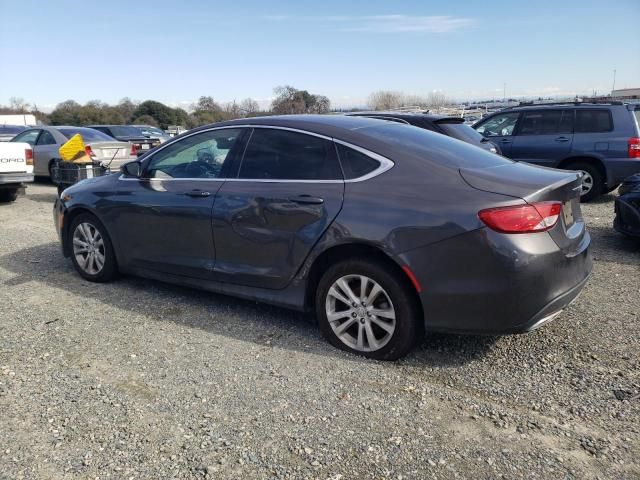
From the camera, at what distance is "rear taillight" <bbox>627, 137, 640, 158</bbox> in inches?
356

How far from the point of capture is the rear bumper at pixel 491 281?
3146 mm

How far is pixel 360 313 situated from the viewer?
3633 mm

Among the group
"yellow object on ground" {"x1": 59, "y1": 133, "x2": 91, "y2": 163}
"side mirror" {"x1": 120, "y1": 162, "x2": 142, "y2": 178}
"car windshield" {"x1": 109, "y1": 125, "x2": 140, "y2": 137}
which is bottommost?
"side mirror" {"x1": 120, "y1": 162, "x2": 142, "y2": 178}

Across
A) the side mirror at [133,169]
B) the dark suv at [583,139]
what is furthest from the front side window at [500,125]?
the side mirror at [133,169]

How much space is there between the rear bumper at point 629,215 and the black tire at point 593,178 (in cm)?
328

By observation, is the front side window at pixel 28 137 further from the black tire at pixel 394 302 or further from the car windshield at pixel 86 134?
the black tire at pixel 394 302

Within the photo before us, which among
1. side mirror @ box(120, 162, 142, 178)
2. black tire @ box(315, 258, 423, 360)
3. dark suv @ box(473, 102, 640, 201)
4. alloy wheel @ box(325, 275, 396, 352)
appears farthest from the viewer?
dark suv @ box(473, 102, 640, 201)

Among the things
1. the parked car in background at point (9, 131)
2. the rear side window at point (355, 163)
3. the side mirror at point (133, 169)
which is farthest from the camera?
the parked car in background at point (9, 131)

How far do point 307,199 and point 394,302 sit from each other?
0.96 meters

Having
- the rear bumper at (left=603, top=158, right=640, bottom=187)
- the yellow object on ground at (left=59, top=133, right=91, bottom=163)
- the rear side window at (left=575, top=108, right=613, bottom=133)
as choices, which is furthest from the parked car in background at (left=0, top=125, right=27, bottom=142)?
the rear bumper at (left=603, top=158, right=640, bottom=187)

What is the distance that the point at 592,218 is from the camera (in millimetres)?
8188

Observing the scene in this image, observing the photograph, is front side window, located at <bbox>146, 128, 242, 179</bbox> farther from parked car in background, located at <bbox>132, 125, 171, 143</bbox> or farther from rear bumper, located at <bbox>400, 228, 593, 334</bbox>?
parked car in background, located at <bbox>132, 125, 171, 143</bbox>

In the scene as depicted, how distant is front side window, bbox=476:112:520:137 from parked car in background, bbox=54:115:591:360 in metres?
7.01

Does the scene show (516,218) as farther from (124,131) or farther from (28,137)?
(124,131)
